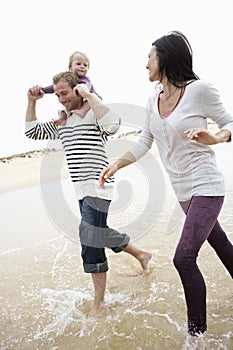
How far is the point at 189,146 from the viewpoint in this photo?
83.9 inches

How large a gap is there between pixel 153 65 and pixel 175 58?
0.14 meters

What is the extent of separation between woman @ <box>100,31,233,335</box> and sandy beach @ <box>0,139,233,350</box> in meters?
0.43

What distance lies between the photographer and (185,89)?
2125 millimetres

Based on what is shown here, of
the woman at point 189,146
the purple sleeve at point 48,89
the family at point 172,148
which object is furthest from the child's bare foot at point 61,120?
the woman at point 189,146

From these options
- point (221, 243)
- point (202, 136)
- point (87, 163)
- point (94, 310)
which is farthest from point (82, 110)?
point (94, 310)

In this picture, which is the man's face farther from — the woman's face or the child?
the woman's face

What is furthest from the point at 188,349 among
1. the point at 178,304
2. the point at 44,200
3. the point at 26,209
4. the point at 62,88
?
the point at 44,200

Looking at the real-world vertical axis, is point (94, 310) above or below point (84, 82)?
below

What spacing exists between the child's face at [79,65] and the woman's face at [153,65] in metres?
0.77

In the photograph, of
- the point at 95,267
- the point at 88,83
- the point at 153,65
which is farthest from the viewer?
the point at 88,83

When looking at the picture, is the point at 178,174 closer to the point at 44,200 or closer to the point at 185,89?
the point at 185,89

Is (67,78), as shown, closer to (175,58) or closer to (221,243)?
(175,58)

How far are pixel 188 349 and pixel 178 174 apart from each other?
107 cm

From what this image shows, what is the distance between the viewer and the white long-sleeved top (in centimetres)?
208
